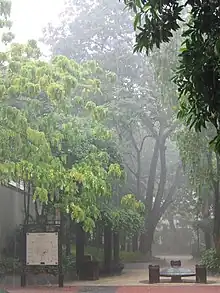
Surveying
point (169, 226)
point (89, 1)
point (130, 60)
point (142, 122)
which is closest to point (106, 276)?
point (142, 122)

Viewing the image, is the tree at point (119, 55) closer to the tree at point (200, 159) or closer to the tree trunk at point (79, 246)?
the tree at point (200, 159)

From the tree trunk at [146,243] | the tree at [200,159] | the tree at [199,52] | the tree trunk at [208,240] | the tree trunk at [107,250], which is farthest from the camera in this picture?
the tree trunk at [146,243]

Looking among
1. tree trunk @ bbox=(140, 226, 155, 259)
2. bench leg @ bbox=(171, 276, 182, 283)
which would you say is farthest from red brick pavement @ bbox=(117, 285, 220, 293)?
tree trunk @ bbox=(140, 226, 155, 259)

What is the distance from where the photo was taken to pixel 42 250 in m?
17.2

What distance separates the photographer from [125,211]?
22094 mm

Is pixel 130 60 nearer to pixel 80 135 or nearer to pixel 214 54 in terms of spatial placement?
pixel 80 135

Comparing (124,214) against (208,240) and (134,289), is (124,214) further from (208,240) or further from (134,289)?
(208,240)

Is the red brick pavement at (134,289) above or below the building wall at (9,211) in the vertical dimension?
below

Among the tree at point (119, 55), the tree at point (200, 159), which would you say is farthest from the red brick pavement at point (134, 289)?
the tree at point (119, 55)

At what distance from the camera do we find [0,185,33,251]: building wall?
22891mm

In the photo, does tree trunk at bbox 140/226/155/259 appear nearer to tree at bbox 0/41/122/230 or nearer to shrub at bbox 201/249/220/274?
shrub at bbox 201/249/220/274

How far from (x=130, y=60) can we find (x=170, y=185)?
12265mm

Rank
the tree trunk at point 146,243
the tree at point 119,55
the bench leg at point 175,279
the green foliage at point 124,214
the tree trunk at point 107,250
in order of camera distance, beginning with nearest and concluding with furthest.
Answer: the bench leg at point 175,279
the green foliage at point 124,214
the tree trunk at point 107,250
the tree at point 119,55
the tree trunk at point 146,243

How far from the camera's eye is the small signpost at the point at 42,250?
56.1 feet
